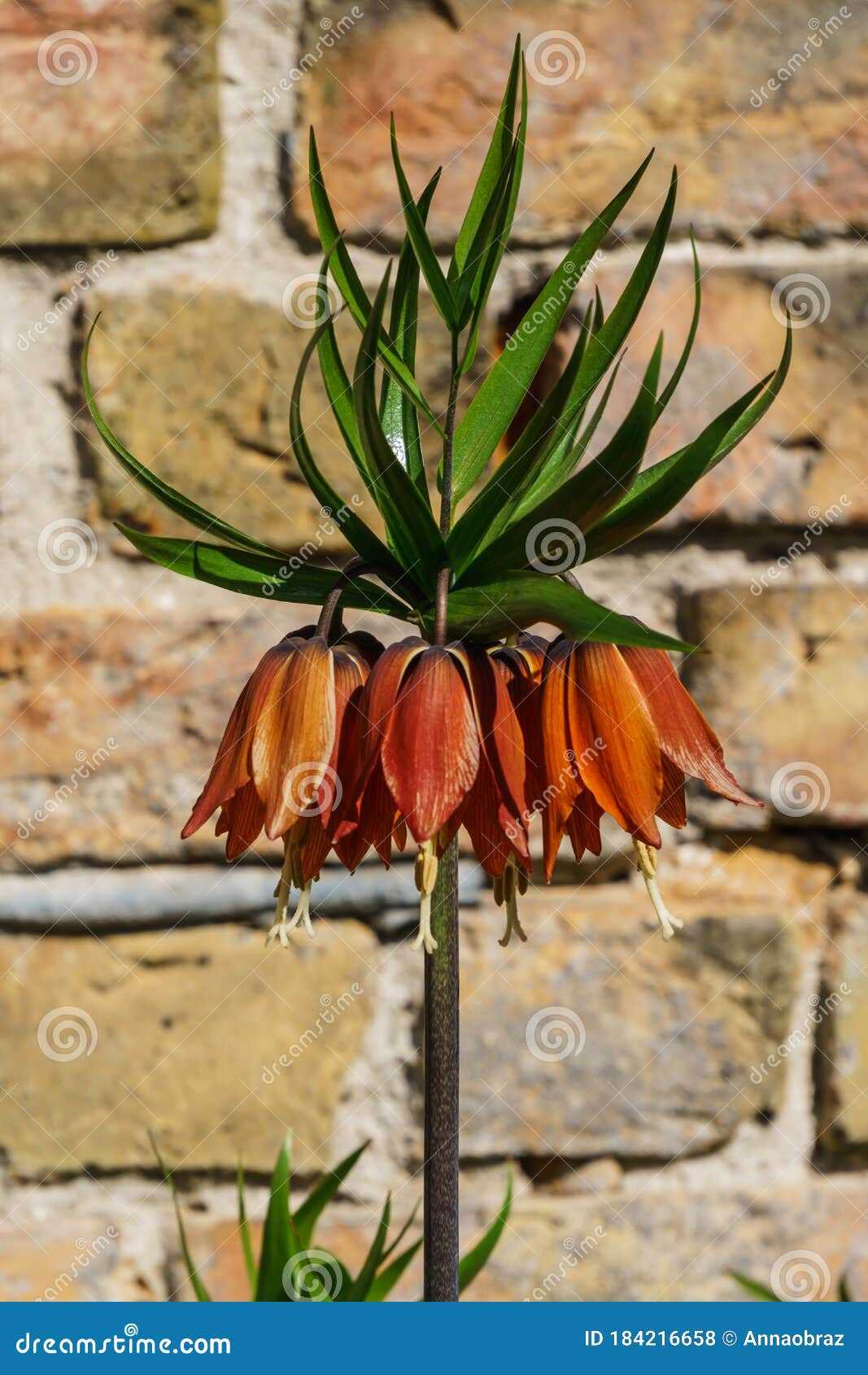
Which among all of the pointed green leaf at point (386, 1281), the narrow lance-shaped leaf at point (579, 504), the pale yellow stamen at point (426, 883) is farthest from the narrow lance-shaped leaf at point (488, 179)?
the pointed green leaf at point (386, 1281)

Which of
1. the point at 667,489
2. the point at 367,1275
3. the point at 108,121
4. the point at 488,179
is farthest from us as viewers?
the point at 108,121

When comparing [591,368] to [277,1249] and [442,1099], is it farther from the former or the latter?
[277,1249]

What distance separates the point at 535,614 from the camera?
390mm

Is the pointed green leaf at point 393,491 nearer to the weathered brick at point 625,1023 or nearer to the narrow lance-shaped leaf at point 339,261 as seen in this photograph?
the narrow lance-shaped leaf at point 339,261

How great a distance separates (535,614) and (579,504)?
4cm

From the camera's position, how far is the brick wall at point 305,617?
89 cm

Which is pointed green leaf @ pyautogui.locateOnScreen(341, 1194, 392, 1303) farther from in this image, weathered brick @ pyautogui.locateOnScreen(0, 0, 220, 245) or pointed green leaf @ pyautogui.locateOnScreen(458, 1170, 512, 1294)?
weathered brick @ pyautogui.locateOnScreen(0, 0, 220, 245)

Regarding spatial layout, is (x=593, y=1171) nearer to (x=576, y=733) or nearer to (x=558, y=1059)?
(x=558, y=1059)

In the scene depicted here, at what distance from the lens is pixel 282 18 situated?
0.89 m

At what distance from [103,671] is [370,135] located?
1.45 ft

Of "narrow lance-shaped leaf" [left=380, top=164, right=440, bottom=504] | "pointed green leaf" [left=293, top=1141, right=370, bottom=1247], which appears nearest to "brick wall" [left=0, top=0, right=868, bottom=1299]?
"pointed green leaf" [left=293, top=1141, right=370, bottom=1247]

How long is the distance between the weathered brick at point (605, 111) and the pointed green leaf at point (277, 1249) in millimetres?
663

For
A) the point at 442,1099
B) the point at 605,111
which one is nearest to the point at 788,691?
the point at 605,111

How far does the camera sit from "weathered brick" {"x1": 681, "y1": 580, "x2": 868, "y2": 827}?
899 millimetres
